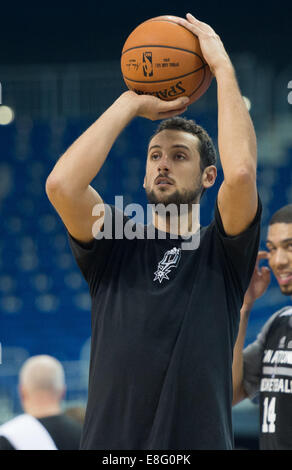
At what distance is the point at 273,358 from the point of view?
312 centimetres

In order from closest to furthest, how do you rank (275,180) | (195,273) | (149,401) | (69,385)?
1. (149,401)
2. (195,273)
3. (69,385)
4. (275,180)

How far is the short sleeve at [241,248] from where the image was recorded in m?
1.91

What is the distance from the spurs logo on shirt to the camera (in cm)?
195

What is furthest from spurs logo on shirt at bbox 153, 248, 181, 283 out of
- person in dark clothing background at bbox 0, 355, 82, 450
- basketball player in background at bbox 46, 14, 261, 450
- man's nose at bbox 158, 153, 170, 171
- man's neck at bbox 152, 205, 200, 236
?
person in dark clothing background at bbox 0, 355, 82, 450

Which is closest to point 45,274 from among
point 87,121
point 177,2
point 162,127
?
point 87,121

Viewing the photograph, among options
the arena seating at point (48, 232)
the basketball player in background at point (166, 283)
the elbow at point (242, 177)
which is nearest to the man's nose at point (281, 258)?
the basketball player in background at point (166, 283)

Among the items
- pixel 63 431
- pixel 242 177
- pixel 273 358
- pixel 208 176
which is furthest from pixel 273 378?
pixel 242 177

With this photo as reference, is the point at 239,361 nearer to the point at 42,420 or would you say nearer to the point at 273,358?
the point at 273,358

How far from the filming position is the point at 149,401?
70.6 inches

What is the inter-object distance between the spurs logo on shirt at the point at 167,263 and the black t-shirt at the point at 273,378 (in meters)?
1.29

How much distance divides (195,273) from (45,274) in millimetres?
7226

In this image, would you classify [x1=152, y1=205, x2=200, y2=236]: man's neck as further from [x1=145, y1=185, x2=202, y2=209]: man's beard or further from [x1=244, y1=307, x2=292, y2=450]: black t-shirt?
[x1=244, y1=307, x2=292, y2=450]: black t-shirt

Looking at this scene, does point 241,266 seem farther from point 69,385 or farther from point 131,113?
point 69,385

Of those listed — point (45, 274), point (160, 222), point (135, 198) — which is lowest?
point (160, 222)
